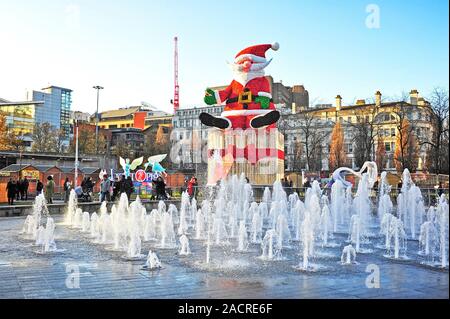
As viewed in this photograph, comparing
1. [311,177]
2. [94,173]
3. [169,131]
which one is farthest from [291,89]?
[94,173]

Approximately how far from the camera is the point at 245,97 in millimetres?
26688

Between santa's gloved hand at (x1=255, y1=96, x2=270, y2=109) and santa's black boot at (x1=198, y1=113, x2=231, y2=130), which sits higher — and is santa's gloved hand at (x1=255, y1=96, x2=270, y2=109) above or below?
above

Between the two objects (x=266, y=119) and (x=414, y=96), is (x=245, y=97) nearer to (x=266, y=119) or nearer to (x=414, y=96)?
(x=266, y=119)

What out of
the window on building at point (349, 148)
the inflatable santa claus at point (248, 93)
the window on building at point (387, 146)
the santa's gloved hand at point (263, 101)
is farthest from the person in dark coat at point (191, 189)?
the window on building at point (349, 148)

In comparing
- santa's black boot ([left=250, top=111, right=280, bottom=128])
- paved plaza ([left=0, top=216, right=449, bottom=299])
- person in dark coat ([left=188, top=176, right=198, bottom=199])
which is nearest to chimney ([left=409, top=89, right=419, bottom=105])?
santa's black boot ([left=250, top=111, right=280, bottom=128])

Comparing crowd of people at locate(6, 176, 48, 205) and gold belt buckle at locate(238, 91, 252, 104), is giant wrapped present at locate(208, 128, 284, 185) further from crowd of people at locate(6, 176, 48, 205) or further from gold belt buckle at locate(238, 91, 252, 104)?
crowd of people at locate(6, 176, 48, 205)

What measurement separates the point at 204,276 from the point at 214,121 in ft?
67.4

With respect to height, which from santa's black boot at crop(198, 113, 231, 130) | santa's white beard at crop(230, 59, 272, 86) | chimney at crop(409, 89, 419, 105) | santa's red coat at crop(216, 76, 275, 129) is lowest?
santa's black boot at crop(198, 113, 231, 130)

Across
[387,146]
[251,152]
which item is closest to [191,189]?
[251,152]

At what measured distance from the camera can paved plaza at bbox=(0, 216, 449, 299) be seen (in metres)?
5.34

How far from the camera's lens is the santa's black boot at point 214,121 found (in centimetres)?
2648

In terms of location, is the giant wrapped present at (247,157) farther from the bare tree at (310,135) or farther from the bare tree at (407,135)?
the bare tree at (310,135)

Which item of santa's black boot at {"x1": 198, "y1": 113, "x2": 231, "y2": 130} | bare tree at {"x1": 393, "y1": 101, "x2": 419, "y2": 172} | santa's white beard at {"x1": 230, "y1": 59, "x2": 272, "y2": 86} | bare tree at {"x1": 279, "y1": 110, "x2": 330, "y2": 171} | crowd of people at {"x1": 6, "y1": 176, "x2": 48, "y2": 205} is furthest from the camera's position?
bare tree at {"x1": 279, "y1": 110, "x2": 330, "y2": 171}
